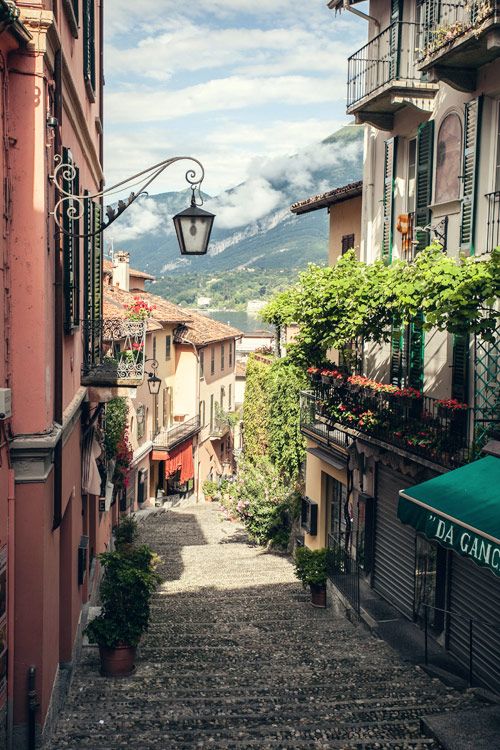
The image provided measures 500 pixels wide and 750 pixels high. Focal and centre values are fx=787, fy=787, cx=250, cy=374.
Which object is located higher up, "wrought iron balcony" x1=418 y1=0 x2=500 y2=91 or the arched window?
"wrought iron balcony" x1=418 y1=0 x2=500 y2=91

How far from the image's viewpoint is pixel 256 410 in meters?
34.0

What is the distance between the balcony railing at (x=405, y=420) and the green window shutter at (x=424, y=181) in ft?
9.71

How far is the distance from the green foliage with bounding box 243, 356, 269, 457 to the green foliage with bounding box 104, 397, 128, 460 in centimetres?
1216

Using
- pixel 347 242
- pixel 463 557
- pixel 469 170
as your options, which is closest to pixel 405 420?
pixel 463 557

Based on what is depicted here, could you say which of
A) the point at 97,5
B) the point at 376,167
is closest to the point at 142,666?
the point at 376,167

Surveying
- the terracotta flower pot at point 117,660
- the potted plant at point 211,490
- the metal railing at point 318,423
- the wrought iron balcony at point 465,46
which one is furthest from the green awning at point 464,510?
the potted plant at point 211,490

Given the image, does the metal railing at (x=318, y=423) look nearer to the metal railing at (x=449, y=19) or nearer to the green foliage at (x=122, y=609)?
the green foliage at (x=122, y=609)

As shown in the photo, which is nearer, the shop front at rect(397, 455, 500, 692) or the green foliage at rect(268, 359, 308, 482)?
the shop front at rect(397, 455, 500, 692)

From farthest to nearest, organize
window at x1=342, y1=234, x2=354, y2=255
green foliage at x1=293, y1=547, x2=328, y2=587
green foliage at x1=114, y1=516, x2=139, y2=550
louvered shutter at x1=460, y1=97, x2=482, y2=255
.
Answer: green foliage at x1=114, y1=516, x2=139, y2=550
window at x1=342, y1=234, x2=354, y2=255
green foliage at x1=293, y1=547, x2=328, y2=587
louvered shutter at x1=460, y1=97, x2=482, y2=255

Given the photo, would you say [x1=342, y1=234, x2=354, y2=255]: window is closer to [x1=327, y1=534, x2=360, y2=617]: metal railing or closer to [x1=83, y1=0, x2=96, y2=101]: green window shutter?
[x1=327, y1=534, x2=360, y2=617]: metal railing

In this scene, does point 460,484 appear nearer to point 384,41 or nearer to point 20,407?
point 20,407

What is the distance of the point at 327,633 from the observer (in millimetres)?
13766

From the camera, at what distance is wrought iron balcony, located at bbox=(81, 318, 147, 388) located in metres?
13.0

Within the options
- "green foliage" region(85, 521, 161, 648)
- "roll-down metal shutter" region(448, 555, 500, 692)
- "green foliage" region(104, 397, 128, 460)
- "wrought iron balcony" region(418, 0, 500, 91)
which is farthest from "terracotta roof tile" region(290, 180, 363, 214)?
"green foliage" region(85, 521, 161, 648)
